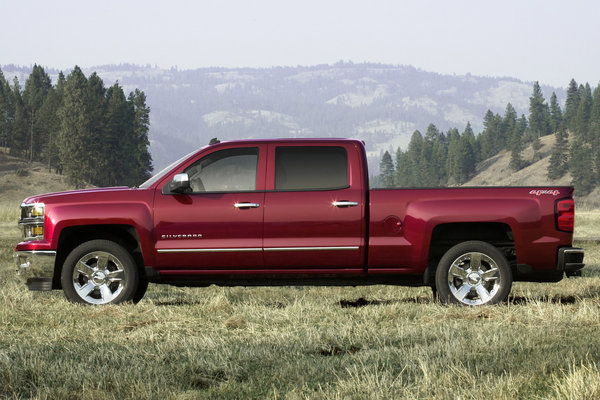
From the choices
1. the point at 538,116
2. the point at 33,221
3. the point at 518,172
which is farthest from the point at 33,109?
the point at 33,221

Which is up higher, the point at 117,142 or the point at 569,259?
the point at 117,142

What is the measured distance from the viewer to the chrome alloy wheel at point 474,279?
31.5 feet

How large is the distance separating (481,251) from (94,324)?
434cm

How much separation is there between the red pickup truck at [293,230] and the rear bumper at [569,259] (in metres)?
0.01

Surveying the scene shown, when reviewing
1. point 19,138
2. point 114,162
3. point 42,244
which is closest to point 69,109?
point 114,162

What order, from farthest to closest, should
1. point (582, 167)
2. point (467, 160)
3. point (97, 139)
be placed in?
1. point (467, 160)
2. point (582, 167)
3. point (97, 139)

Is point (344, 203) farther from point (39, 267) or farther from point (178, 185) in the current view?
point (39, 267)

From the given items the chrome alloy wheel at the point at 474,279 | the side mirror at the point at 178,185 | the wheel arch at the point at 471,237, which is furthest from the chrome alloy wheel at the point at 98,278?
the chrome alloy wheel at the point at 474,279

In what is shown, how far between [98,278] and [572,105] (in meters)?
170

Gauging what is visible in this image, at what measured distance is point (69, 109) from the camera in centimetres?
9931

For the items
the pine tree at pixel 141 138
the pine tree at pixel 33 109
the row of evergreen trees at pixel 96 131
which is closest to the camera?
the row of evergreen trees at pixel 96 131

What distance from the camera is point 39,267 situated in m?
9.72

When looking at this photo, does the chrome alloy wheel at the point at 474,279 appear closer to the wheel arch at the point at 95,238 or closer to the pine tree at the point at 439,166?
the wheel arch at the point at 95,238

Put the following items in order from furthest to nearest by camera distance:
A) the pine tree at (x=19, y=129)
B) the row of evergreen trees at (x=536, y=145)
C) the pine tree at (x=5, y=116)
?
the row of evergreen trees at (x=536, y=145)
the pine tree at (x=5, y=116)
the pine tree at (x=19, y=129)
